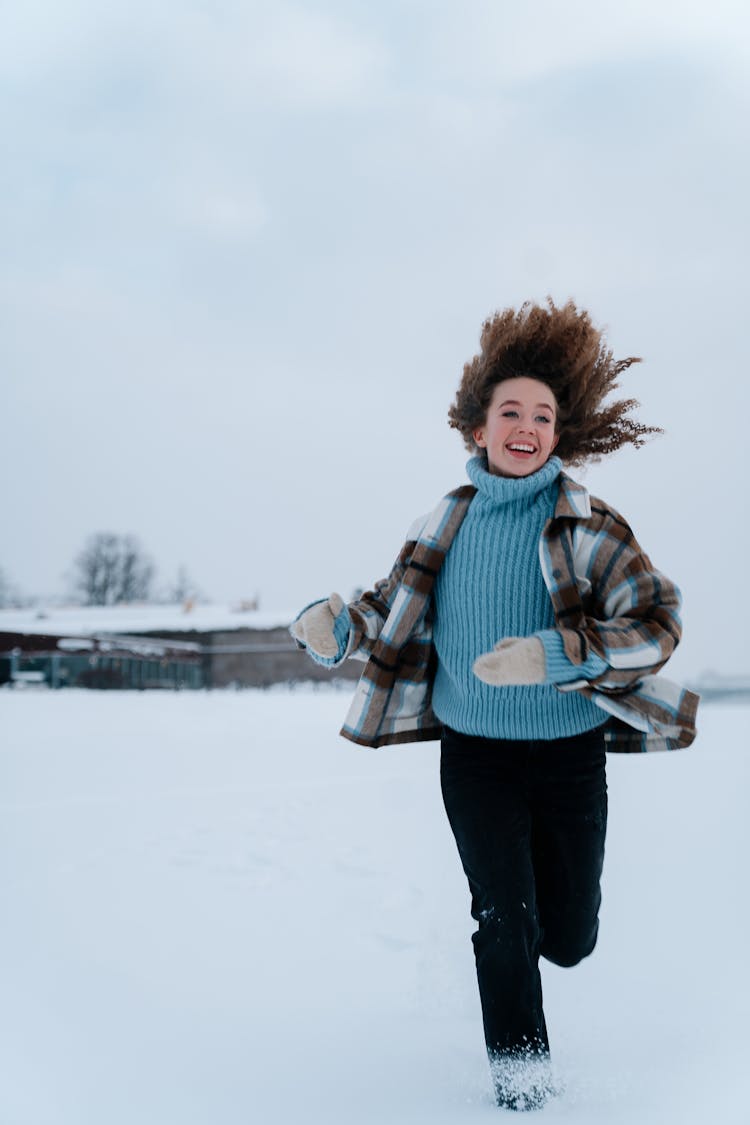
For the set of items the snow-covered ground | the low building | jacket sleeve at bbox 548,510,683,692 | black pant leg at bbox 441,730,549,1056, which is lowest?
the low building

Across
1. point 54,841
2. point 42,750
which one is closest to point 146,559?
point 42,750

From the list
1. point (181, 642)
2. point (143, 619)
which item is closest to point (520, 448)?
point (181, 642)

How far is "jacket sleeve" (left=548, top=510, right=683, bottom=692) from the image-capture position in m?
2.51

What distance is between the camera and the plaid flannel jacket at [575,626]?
2.55 m

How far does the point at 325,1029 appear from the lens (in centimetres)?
310

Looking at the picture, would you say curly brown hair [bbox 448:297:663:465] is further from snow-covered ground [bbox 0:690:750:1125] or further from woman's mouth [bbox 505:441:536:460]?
snow-covered ground [bbox 0:690:750:1125]

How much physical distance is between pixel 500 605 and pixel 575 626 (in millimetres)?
259

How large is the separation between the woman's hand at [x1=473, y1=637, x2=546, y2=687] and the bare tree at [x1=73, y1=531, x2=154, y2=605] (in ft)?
184

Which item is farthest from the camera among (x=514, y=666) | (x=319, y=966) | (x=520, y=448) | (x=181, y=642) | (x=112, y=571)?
(x=112, y=571)

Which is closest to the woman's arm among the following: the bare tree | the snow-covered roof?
the snow-covered roof

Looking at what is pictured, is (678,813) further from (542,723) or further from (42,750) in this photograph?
(42,750)

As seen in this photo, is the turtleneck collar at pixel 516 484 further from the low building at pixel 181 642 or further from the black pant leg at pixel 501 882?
the low building at pixel 181 642

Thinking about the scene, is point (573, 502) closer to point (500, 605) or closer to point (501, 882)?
point (500, 605)

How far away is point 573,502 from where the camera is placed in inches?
109
